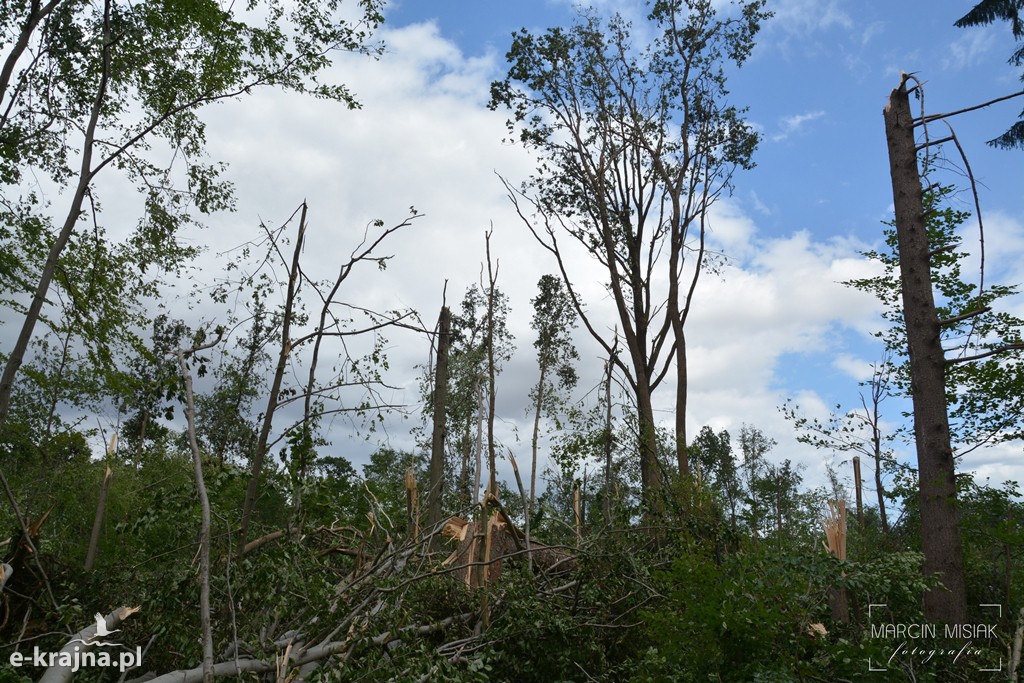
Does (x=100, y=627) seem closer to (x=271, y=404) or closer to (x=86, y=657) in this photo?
(x=86, y=657)

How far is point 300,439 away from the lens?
5.97 metres

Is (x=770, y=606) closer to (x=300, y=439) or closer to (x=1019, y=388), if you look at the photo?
(x=300, y=439)

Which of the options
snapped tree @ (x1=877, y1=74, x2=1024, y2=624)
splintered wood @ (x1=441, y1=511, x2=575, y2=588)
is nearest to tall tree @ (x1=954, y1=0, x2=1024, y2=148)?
snapped tree @ (x1=877, y1=74, x2=1024, y2=624)

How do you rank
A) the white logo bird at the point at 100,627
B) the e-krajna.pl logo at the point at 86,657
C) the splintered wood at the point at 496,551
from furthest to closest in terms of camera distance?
the splintered wood at the point at 496,551
the white logo bird at the point at 100,627
the e-krajna.pl logo at the point at 86,657

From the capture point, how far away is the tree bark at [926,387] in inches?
257

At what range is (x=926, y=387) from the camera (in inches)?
273

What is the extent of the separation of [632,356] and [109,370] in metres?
9.00

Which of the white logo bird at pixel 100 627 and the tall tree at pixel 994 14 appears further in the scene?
the tall tree at pixel 994 14

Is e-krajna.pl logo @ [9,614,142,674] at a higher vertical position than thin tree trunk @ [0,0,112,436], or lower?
lower

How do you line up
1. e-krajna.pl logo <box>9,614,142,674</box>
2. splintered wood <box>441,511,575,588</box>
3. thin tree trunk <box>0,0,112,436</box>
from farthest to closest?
A: 1. thin tree trunk <box>0,0,112,436</box>
2. splintered wood <box>441,511,575,588</box>
3. e-krajna.pl logo <box>9,614,142,674</box>

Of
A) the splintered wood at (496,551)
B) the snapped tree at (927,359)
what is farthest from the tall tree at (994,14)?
the splintered wood at (496,551)

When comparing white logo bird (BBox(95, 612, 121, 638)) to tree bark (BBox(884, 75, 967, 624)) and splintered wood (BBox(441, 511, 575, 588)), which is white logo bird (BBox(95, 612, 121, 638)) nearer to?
splintered wood (BBox(441, 511, 575, 588))

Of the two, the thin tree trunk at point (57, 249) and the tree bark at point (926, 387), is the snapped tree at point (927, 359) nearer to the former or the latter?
the tree bark at point (926, 387)

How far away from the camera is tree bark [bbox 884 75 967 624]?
21.4 ft
